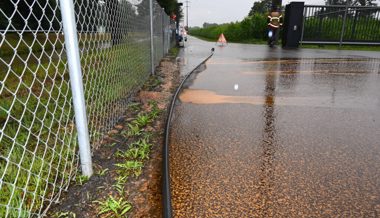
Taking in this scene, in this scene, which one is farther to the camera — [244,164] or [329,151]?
[329,151]

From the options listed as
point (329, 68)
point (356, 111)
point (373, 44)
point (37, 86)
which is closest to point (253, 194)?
point (356, 111)

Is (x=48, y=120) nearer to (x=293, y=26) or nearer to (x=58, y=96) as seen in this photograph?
(x=58, y=96)

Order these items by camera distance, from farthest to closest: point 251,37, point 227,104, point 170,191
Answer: point 251,37 → point 227,104 → point 170,191

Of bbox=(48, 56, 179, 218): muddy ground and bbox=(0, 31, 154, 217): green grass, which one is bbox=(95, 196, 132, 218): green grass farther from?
bbox=(0, 31, 154, 217): green grass

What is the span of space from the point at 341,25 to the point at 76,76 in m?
18.4

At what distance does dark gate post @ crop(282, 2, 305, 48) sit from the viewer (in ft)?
54.7

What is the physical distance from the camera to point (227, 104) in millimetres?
4559

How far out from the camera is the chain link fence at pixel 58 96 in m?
1.84

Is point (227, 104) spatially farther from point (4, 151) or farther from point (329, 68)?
point (329, 68)

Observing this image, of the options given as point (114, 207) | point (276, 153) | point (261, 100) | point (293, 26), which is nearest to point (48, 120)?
point (114, 207)

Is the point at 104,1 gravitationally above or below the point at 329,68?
above

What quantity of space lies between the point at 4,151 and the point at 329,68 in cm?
798

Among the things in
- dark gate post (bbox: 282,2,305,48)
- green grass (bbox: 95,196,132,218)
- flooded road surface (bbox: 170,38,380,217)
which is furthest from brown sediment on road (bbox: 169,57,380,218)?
dark gate post (bbox: 282,2,305,48)

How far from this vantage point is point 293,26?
664 inches
